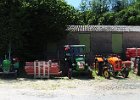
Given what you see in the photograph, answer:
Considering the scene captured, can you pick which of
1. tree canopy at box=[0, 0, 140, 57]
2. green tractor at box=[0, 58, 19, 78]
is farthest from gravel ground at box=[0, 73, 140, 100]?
tree canopy at box=[0, 0, 140, 57]

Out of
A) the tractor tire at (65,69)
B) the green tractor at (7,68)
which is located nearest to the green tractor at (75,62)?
the tractor tire at (65,69)

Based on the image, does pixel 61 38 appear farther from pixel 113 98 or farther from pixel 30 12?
pixel 113 98

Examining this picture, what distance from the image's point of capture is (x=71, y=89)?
1836 centimetres

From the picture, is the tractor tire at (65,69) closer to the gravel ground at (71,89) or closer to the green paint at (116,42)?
the gravel ground at (71,89)

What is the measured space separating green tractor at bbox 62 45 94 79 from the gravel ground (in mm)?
772

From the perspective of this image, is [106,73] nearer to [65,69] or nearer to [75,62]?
[75,62]

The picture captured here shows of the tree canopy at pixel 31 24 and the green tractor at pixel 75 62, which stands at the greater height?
the tree canopy at pixel 31 24

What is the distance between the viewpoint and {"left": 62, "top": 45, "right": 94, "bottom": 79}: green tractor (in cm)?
2312

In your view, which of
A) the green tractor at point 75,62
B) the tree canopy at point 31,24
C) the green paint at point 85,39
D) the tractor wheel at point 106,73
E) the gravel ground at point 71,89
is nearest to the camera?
the gravel ground at point 71,89

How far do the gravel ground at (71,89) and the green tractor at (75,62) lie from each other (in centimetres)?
77

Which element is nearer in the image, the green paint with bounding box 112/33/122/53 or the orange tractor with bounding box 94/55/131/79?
the orange tractor with bounding box 94/55/131/79

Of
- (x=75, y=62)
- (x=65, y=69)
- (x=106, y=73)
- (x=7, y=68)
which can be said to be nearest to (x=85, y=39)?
(x=75, y=62)

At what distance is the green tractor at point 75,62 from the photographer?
2312cm

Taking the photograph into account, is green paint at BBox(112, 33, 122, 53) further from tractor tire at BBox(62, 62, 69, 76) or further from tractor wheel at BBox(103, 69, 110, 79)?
tractor wheel at BBox(103, 69, 110, 79)
